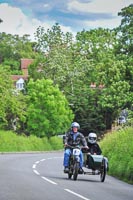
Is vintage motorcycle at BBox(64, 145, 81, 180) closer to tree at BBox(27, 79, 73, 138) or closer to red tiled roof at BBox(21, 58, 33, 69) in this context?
tree at BBox(27, 79, 73, 138)

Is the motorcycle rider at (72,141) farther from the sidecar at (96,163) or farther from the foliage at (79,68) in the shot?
the foliage at (79,68)

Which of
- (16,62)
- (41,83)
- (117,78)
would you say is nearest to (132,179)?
(117,78)

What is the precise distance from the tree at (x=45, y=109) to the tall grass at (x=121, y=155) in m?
41.6

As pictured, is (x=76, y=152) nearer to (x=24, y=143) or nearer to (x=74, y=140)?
(x=74, y=140)

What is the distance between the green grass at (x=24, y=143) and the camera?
63.6m

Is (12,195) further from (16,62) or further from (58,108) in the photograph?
(16,62)

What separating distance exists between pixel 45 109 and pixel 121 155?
48.5 metres

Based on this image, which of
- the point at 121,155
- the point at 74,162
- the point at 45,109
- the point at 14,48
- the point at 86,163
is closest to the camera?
the point at 74,162

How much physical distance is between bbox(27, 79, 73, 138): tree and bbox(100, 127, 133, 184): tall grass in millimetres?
41607

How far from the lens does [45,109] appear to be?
7688 centimetres

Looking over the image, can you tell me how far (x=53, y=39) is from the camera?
287 feet

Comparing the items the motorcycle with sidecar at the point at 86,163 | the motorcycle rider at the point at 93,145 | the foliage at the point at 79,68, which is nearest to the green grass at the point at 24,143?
the foliage at the point at 79,68

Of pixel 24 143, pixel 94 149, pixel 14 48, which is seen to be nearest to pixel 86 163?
pixel 94 149

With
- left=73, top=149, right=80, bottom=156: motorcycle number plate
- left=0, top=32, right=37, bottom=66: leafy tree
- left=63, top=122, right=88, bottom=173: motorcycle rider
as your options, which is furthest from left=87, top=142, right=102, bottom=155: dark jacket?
left=0, top=32, right=37, bottom=66: leafy tree
